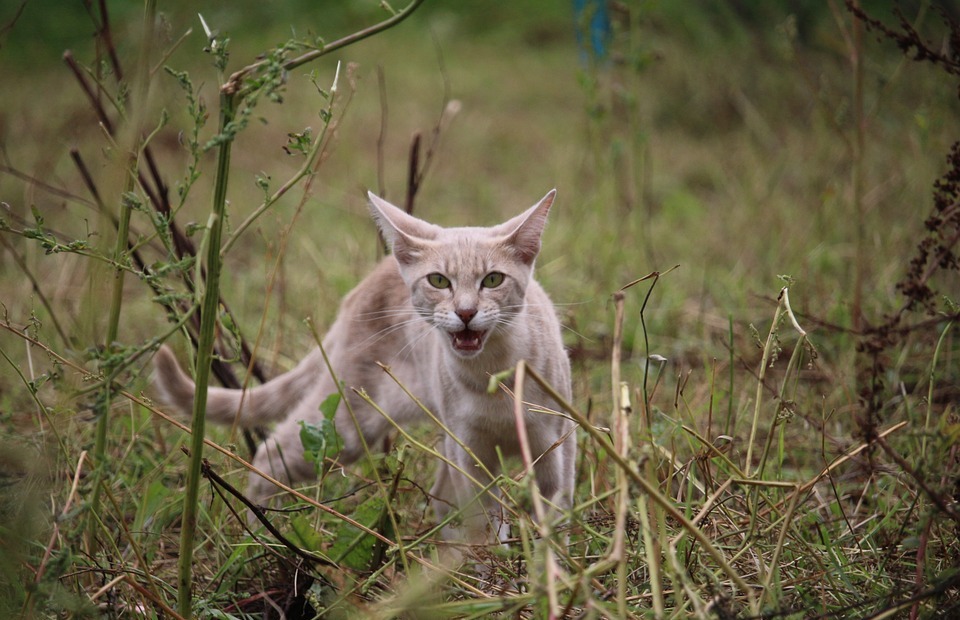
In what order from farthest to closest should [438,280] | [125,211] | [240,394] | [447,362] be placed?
[240,394]
[447,362]
[438,280]
[125,211]

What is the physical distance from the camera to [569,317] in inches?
132

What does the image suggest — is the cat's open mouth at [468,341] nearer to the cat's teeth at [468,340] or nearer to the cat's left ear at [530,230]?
the cat's teeth at [468,340]

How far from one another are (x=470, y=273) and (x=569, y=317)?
1155mm

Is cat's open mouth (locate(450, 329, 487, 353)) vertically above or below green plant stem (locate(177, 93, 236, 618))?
below

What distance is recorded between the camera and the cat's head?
2207 millimetres

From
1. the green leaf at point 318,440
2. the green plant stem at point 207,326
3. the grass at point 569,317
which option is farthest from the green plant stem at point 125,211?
the green leaf at point 318,440

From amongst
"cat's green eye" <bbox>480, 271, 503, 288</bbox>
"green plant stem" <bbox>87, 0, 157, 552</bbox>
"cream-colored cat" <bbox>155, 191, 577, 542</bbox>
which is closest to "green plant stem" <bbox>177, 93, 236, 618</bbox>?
"green plant stem" <bbox>87, 0, 157, 552</bbox>

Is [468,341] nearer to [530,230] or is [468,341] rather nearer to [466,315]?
[466,315]

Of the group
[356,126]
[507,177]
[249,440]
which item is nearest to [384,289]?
[249,440]

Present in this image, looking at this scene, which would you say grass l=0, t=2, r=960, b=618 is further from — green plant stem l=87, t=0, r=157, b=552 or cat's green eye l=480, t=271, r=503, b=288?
cat's green eye l=480, t=271, r=503, b=288

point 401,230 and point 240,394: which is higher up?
point 401,230

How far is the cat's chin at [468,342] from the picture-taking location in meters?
2.20

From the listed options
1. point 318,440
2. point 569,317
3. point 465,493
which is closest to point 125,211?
point 318,440

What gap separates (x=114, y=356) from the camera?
4.13 feet
